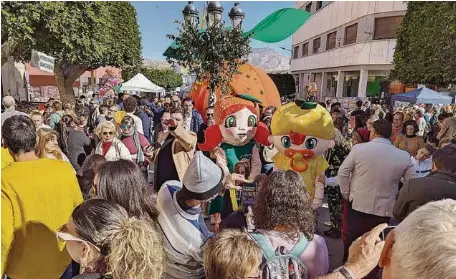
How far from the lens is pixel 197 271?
81.7 inches

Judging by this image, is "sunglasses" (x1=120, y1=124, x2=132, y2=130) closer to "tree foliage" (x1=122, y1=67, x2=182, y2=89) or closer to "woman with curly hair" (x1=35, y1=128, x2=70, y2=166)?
"woman with curly hair" (x1=35, y1=128, x2=70, y2=166)

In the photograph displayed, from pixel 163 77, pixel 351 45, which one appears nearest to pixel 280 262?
pixel 351 45

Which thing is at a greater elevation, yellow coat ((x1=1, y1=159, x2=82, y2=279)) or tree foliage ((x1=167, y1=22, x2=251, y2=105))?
tree foliage ((x1=167, y1=22, x2=251, y2=105))

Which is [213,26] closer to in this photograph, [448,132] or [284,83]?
[448,132]

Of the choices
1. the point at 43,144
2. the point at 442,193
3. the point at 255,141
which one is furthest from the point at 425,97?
the point at 43,144

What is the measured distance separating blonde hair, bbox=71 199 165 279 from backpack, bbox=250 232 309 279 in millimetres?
478

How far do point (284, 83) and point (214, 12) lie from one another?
3153 centimetres

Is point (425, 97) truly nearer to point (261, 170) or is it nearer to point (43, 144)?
point (261, 170)

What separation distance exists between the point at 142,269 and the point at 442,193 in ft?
7.32

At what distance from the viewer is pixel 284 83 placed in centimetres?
3750

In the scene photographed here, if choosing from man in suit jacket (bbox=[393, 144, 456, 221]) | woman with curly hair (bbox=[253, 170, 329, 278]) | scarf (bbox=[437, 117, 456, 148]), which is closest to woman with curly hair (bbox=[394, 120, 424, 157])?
scarf (bbox=[437, 117, 456, 148])

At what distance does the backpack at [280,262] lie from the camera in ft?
5.69

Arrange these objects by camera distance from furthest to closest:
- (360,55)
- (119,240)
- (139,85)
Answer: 1. (360,55)
2. (139,85)
3. (119,240)

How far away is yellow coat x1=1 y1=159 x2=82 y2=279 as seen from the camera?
2.32m
